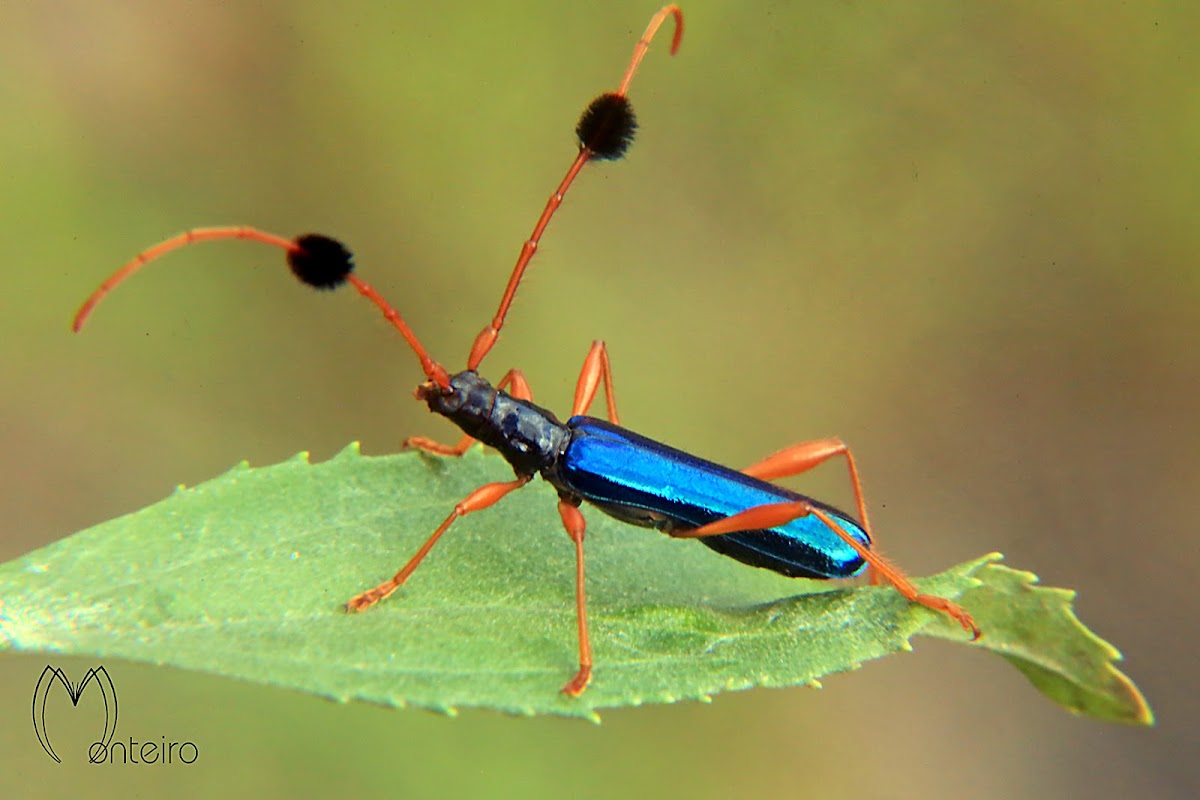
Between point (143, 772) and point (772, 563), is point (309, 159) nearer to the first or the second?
point (143, 772)

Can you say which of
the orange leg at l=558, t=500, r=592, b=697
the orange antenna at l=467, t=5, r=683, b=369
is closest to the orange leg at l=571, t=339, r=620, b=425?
the orange antenna at l=467, t=5, r=683, b=369

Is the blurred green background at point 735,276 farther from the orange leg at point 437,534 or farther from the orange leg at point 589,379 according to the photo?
the orange leg at point 437,534

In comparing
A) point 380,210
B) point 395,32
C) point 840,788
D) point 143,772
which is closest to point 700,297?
point 380,210

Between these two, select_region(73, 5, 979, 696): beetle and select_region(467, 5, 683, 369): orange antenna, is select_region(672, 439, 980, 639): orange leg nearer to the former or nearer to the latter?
select_region(73, 5, 979, 696): beetle

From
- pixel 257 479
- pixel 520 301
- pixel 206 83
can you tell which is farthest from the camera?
pixel 206 83

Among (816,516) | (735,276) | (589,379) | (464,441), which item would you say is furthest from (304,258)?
(735,276)

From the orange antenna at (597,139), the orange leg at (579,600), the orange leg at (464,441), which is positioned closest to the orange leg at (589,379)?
the orange leg at (464,441)
